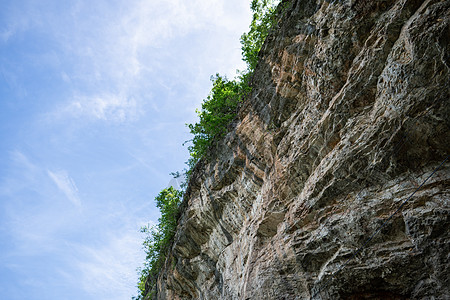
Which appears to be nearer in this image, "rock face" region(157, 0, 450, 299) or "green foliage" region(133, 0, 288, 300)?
"rock face" region(157, 0, 450, 299)

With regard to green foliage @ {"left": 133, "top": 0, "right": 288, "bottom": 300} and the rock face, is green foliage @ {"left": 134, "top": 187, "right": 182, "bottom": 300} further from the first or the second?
the rock face

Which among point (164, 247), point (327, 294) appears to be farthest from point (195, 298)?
point (327, 294)

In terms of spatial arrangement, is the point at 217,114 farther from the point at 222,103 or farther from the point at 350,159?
the point at 350,159

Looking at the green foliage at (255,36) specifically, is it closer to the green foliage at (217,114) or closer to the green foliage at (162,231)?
the green foliage at (217,114)

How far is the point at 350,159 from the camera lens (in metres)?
6.67

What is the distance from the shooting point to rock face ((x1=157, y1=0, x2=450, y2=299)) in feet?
17.7

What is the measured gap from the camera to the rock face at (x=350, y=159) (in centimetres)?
541

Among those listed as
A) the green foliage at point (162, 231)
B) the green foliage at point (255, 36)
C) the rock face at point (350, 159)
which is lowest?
the rock face at point (350, 159)

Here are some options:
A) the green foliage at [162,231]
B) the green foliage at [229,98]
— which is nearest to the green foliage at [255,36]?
the green foliage at [229,98]

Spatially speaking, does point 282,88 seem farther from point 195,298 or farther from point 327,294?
point 195,298

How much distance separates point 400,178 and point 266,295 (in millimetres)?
4368

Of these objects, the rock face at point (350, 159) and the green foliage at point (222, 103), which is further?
the green foliage at point (222, 103)

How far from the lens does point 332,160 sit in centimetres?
719

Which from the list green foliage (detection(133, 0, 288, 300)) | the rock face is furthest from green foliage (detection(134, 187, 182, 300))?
the rock face
